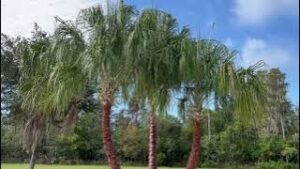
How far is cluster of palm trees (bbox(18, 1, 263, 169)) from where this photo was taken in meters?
7.31

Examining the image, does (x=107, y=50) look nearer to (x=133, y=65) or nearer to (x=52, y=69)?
(x=133, y=65)

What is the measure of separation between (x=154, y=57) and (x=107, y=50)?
28.4 inches

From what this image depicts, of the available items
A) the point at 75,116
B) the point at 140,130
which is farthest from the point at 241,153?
the point at 75,116

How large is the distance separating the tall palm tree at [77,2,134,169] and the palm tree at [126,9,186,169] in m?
0.18

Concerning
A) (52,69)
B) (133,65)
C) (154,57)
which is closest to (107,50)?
(133,65)

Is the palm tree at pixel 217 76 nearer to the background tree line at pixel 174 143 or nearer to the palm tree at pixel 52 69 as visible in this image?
the palm tree at pixel 52 69

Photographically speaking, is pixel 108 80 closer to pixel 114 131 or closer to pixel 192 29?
pixel 192 29

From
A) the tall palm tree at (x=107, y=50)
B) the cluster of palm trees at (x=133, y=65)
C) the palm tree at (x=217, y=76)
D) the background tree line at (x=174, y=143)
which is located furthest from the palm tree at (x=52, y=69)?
the background tree line at (x=174, y=143)

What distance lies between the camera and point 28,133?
11438 mm

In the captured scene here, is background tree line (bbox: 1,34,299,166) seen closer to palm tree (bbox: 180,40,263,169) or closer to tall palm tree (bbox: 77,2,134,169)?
tall palm tree (bbox: 77,2,134,169)

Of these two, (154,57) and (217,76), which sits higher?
(154,57)

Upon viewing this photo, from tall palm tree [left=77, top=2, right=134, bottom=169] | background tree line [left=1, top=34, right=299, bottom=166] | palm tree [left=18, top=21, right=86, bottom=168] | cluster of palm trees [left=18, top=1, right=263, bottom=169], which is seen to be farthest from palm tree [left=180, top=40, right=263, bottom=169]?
background tree line [left=1, top=34, right=299, bottom=166]

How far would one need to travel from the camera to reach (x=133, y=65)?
734cm

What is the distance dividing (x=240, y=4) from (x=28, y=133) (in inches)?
238
